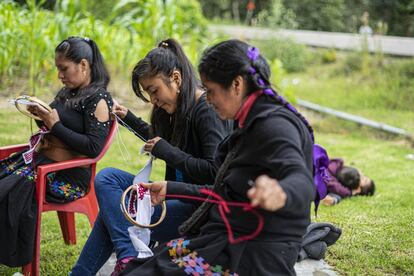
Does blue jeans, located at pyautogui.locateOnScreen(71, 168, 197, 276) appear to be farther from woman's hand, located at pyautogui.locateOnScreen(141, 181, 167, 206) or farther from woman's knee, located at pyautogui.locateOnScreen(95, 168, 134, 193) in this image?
woman's hand, located at pyautogui.locateOnScreen(141, 181, 167, 206)

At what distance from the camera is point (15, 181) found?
3.21 meters

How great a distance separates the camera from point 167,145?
2643 millimetres

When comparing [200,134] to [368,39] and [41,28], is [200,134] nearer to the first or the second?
[41,28]

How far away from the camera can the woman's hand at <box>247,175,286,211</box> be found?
5.49 feet

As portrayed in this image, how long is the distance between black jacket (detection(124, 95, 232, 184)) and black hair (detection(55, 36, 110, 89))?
944 mm

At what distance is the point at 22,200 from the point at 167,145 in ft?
3.27

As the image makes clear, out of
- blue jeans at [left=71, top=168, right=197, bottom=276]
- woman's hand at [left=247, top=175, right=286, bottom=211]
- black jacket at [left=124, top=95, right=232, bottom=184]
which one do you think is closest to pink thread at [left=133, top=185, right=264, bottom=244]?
woman's hand at [left=247, top=175, right=286, bottom=211]

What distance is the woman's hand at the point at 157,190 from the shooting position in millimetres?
2461

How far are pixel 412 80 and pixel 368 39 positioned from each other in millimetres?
2520

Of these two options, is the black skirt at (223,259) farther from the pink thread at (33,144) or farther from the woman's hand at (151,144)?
the pink thread at (33,144)

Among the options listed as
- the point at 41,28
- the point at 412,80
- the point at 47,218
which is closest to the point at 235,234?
the point at 47,218

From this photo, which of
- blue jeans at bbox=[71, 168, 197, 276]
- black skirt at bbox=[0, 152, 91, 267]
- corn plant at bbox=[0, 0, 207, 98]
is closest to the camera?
blue jeans at bbox=[71, 168, 197, 276]

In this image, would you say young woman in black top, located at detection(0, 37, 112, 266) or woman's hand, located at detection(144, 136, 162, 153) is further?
young woman in black top, located at detection(0, 37, 112, 266)

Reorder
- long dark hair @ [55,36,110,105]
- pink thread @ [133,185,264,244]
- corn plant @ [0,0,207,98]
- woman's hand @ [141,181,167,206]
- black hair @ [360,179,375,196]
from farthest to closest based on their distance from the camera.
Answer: corn plant @ [0,0,207,98] < black hair @ [360,179,375,196] < long dark hair @ [55,36,110,105] < woman's hand @ [141,181,167,206] < pink thread @ [133,185,264,244]
